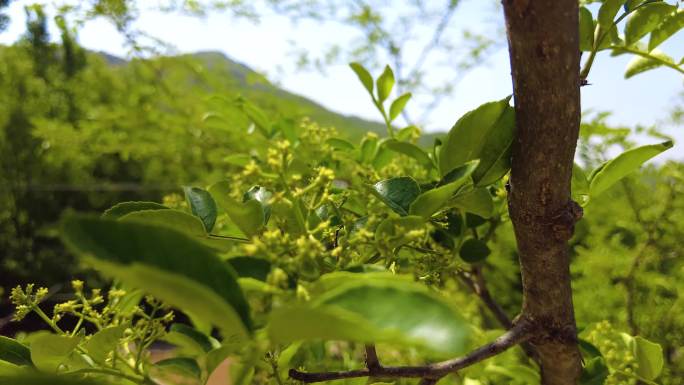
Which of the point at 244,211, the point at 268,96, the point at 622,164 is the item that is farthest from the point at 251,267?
the point at 268,96

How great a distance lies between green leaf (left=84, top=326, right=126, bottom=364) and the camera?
12.4 inches

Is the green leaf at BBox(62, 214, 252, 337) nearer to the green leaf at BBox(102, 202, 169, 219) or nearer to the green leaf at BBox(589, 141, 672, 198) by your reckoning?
the green leaf at BBox(102, 202, 169, 219)

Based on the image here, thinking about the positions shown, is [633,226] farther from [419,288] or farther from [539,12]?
[419,288]

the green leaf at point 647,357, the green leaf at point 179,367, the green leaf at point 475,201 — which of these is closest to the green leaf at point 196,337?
the green leaf at point 179,367

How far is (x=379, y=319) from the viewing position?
185mm

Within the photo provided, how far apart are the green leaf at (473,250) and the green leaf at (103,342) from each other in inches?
12.8

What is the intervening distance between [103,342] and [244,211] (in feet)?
0.37

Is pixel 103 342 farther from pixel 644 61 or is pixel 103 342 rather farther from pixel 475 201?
pixel 644 61

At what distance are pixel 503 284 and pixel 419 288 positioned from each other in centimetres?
153

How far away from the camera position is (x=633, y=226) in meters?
1.15

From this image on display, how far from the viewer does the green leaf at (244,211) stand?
310mm

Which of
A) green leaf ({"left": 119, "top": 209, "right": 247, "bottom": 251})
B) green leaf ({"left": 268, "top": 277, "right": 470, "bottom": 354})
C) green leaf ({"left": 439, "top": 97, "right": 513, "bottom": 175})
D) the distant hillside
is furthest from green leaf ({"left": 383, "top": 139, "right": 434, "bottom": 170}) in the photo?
the distant hillside

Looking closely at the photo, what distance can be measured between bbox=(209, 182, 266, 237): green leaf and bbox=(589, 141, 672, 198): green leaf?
0.25 metres

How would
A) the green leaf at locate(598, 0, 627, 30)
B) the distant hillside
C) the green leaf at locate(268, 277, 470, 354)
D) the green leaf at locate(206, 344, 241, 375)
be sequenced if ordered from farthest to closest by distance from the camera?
the distant hillside → the green leaf at locate(598, 0, 627, 30) → the green leaf at locate(206, 344, 241, 375) → the green leaf at locate(268, 277, 470, 354)
